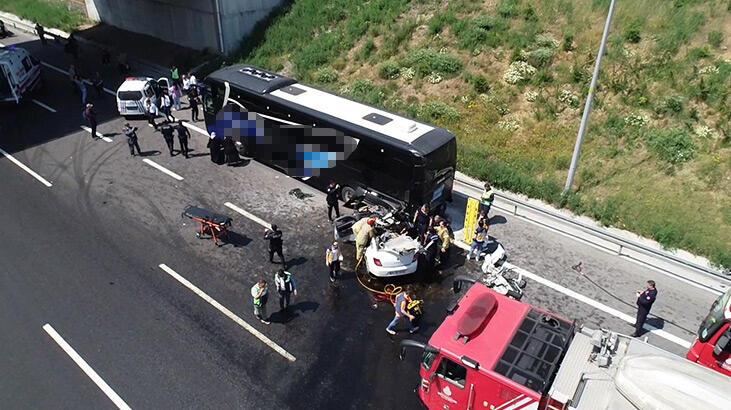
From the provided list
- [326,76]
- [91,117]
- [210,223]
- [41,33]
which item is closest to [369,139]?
[210,223]

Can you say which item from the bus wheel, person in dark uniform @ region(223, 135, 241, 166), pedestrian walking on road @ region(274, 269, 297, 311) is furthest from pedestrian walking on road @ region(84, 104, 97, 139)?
pedestrian walking on road @ region(274, 269, 297, 311)

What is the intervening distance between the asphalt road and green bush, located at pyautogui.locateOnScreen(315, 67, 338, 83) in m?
8.06

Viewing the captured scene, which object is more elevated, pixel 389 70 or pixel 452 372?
pixel 389 70

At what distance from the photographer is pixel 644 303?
13469 millimetres

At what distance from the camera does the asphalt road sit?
1255cm

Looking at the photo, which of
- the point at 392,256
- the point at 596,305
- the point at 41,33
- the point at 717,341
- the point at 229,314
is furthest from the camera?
the point at 41,33

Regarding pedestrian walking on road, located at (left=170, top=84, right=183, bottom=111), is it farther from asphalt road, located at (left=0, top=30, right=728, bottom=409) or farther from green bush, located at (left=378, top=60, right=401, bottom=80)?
green bush, located at (left=378, top=60, right=401, bottom=80)

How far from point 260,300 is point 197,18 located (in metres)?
24.9

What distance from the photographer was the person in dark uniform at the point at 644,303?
1330cm

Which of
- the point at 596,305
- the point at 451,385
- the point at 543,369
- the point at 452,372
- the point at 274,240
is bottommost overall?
the point at 596,305

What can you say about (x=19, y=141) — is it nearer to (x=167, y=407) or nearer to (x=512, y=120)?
(x=167, y=407)

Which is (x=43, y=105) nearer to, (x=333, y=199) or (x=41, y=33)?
(x=41, y=33)

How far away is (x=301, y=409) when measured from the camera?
11945 mm

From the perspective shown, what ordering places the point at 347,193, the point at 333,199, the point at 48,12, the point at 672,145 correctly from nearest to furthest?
the point at 333,199, the point at 347,193, the point at 672,145, the point at 48,12
